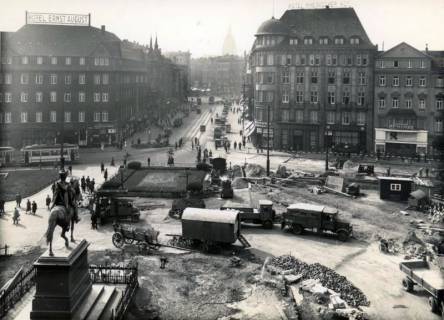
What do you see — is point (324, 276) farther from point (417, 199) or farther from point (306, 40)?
point (306, 40)

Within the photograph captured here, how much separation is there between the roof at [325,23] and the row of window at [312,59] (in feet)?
10.4

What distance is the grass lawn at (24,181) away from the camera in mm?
48062

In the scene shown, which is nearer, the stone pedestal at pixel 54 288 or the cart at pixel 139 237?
the stone pedestal at pixel 54 288

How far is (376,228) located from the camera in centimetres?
3766

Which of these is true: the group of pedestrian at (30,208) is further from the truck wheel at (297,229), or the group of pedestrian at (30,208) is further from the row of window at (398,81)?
the row of window at (398,81)

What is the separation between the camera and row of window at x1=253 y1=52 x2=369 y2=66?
74250mm

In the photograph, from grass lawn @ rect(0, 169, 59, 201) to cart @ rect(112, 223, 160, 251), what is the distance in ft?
61.2

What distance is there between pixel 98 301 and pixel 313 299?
9.81m

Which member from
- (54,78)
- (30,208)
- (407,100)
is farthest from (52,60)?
(407,100)

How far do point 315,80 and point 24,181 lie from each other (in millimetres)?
43919

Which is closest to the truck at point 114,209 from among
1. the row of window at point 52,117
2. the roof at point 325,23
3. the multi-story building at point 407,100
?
the row of window at point 52,117

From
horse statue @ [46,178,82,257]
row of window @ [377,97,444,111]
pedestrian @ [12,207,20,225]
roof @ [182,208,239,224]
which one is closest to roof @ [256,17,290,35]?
row of window @ [377,97,444,111]

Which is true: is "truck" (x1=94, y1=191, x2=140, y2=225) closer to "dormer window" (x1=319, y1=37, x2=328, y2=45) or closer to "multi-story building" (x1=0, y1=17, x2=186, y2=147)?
"multi-story building" (x1=0, y1=17, x2=186, y2=147)

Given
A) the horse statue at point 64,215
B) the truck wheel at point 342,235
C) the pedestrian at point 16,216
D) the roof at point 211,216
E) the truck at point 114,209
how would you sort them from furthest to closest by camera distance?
1. the truck at point 114,209
2. the pedestrian at point 16,216
3. the truck wheel at point 342,235
4. the roof at point 211,216
5. the horse statue at point 64,215
